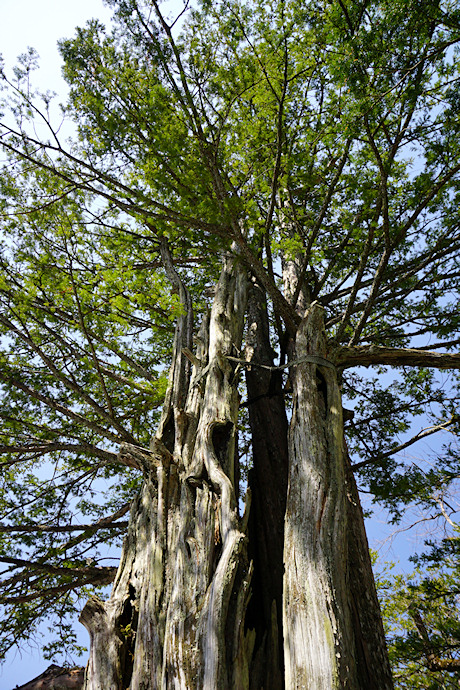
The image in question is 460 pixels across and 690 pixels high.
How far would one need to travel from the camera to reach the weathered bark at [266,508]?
268 centimetres

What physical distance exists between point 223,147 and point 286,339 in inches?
92.8

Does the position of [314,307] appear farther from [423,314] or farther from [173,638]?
[173,638]

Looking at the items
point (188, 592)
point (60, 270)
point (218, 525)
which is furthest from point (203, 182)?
point (188, 592)

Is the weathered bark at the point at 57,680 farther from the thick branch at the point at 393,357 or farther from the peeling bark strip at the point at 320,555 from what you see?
the thick branch at the point at 393,357

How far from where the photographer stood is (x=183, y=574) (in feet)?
8.06

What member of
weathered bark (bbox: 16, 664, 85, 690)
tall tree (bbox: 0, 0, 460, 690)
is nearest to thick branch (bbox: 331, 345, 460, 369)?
tall tree (bbox: 0, 0, 460, 690)

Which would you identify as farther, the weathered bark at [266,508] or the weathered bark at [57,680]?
the weathered bark at [57,680]

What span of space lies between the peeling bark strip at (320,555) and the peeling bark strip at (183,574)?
0.32m

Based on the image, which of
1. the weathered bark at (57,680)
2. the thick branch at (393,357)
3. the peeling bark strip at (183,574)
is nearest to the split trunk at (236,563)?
the peeling bark strip at (183,574)

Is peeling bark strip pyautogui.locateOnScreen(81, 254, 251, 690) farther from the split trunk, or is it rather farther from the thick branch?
the thick branch

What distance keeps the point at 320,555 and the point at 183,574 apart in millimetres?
801

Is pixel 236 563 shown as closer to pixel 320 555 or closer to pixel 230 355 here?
pixel 320 555

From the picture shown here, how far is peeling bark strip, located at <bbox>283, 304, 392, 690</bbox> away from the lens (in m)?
1.92

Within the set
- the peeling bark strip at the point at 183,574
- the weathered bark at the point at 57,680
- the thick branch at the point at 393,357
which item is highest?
the thick branch at the point at 393,357
